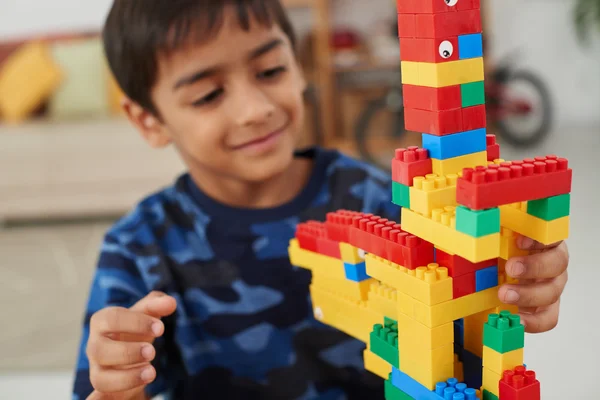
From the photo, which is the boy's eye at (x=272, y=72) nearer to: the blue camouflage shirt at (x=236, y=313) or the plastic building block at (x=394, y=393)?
the blue camouflage shirt at (x=236, y=313)

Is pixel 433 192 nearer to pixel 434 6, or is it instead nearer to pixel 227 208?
pixel 434 6

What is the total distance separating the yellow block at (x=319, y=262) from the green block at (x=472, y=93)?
17cm

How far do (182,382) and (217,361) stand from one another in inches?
2.3

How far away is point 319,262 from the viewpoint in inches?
20.9

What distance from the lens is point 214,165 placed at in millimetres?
803

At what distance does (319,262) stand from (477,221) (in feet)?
0.67

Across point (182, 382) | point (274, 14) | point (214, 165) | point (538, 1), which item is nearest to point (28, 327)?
point (182, 382)

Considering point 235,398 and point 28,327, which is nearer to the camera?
point 235,398

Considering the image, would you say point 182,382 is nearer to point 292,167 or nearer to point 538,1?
point 292,167

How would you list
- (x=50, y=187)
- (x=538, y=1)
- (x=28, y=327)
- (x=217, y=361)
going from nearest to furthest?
(x=217, y=361)
(x=28, y=327)
(x=50, y=187)
(x=538, y=1)

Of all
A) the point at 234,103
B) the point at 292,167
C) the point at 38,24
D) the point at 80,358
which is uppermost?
the point at 38,24

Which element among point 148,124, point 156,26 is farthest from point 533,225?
point 148,124

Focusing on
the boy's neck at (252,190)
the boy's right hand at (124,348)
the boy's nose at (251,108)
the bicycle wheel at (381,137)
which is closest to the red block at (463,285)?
the boy's right hand at (124,348)

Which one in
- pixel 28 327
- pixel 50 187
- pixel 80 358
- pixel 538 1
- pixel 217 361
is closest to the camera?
pixel 80 358
